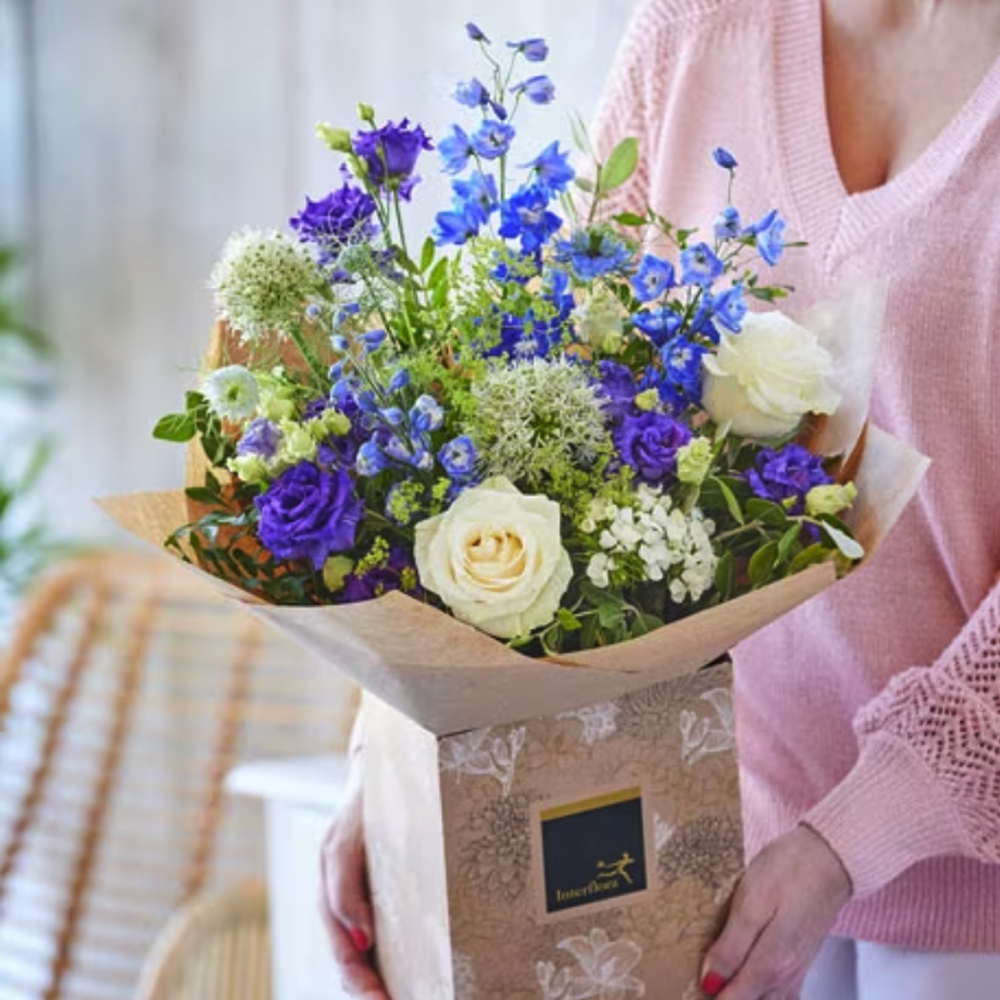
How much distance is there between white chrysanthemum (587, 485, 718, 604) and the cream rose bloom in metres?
0.03

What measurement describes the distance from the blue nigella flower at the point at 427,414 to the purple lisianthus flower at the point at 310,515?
2.0 inches

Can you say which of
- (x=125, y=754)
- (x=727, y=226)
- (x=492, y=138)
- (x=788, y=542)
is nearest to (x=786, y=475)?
(x=788, y=542)

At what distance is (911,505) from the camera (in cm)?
119

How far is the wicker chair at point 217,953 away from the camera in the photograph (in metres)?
1.85

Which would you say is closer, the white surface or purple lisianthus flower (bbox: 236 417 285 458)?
purple lisianthus flower (bbox: 236 417 285 458)

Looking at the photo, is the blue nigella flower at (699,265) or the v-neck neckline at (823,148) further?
the v-neck neckline at (823,148)

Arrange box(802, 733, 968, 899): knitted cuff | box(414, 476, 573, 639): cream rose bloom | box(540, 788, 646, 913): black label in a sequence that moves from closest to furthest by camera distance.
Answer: box(414, 476, 573, 639): cream rose bloom, box(540, 788, 646, 913): black label, box(802, 733, 968, 899): knitted cuff

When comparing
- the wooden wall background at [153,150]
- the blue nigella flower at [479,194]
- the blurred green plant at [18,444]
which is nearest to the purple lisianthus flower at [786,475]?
the blue nigella flower at [479,194]

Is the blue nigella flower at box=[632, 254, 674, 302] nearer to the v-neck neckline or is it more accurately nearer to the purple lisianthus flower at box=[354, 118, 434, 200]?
the purple lisianthus flower at box=[354, 118, 434, 200]

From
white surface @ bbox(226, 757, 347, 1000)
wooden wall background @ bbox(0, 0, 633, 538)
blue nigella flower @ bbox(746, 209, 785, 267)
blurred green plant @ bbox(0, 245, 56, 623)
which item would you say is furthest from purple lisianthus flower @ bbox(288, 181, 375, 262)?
blurred green plant @ bbox(0, 245, 56, 623)

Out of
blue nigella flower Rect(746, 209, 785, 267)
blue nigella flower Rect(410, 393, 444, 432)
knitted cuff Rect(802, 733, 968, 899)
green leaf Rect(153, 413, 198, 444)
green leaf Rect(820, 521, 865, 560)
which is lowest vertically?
knitted cuff Rect(802, 733, 968, 899)

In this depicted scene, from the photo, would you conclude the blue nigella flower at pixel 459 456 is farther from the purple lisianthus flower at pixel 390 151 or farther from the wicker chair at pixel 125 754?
the wicker chair at pixel 125 754

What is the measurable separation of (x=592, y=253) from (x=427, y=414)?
14 centimetres

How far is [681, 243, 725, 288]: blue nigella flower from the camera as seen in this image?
0.91 metres
